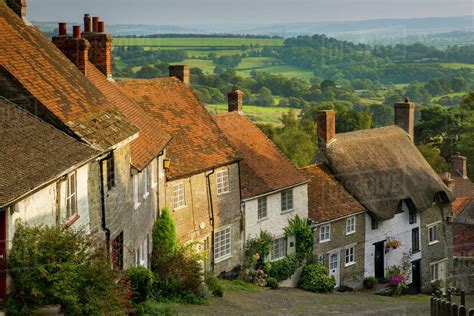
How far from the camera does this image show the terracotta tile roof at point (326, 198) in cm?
3772

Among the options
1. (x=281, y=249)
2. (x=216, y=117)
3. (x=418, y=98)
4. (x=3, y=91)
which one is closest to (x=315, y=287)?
(x=281, y=249)

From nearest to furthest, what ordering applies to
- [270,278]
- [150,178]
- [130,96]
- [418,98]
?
[150,178] < [130,96] < [270,278] < [418,98]

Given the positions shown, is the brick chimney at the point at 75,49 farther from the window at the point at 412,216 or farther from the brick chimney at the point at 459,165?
the brick chimney at the point at 459,165

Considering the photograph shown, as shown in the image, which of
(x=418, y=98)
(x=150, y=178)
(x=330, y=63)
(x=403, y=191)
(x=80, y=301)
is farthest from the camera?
(x=330, y=63)

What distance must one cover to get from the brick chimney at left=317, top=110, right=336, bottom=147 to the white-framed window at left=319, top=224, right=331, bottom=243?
5052 millimetres

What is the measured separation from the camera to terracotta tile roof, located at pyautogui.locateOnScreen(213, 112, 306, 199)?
1355 inches

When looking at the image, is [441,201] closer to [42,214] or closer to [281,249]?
[281,249]

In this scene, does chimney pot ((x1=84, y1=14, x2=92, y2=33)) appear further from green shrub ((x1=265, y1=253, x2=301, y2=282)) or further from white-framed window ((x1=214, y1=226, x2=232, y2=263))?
green shrub ((x1=265, y1=253, x2=301, y2=282))

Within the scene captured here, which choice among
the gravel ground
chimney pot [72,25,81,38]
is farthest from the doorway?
chimney pot [72,25,81,38]

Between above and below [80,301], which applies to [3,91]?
above

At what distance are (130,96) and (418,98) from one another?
335 ft

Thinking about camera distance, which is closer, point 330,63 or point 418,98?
point 418,98

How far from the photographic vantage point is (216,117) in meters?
36.1

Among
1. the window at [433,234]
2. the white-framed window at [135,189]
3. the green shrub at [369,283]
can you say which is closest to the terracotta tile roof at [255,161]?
the green shrub at [369,283]
